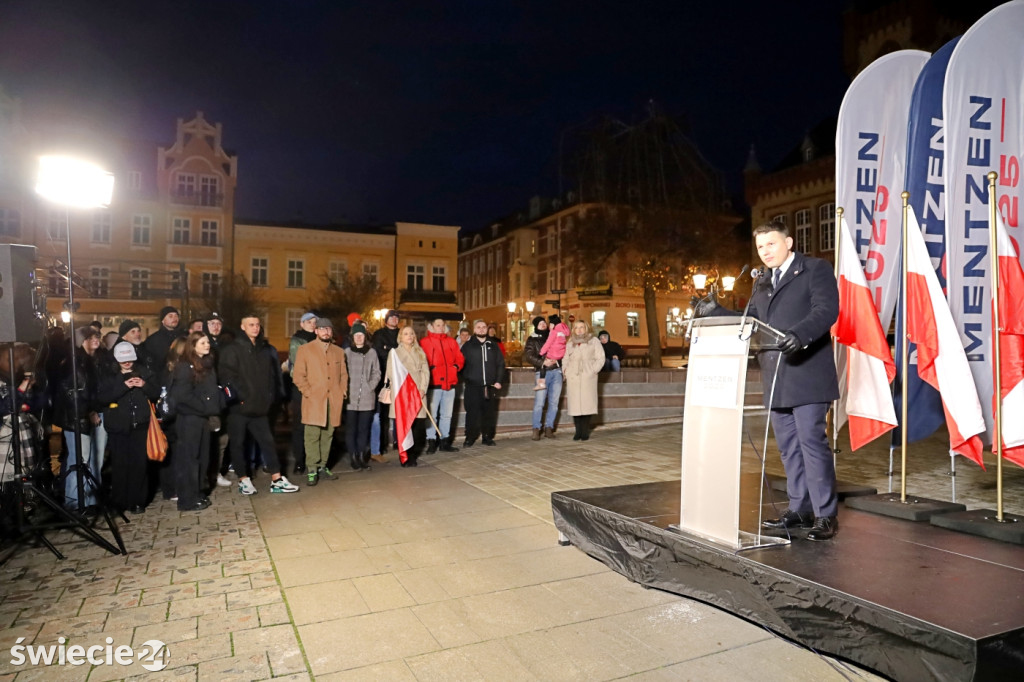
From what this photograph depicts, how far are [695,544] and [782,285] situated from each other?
1777 millimetres

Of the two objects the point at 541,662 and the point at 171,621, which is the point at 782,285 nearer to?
the point at 541,662

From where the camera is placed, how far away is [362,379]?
352 inches

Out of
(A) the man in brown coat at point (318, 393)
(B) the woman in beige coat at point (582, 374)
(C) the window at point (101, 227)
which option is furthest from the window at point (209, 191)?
(A) the man in brown coat at point (318, 393)

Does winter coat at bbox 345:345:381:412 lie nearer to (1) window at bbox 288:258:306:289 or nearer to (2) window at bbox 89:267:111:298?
(2) window at bbox 89:267:111:298

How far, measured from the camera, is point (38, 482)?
19.3 ft

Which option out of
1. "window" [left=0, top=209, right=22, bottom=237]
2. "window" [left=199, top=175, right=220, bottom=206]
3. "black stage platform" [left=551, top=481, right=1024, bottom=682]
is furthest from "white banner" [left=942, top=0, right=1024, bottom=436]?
"window" [left=199, top=175, right=220, bottom=206]

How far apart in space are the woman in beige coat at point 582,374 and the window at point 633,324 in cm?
3351

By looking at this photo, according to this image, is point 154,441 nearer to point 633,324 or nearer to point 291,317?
point 633,324

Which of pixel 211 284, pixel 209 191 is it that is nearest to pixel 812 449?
pixel 211 284

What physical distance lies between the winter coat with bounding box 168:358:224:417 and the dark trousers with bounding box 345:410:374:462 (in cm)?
227

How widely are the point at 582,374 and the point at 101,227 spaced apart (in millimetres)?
40473

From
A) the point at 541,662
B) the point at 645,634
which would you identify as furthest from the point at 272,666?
the point at 645,634

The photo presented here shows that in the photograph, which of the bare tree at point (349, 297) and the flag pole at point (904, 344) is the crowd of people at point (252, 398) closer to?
the flag pole at point (904, 344)

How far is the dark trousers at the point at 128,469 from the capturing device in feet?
21.9
